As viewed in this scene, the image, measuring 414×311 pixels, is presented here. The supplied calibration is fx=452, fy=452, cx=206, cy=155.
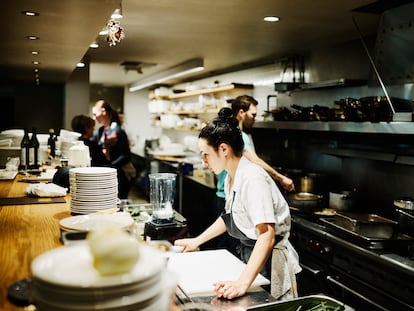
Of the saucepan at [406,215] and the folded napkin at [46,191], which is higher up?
the folded napkin at [46,191]

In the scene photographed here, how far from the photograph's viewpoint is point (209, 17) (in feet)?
11.9

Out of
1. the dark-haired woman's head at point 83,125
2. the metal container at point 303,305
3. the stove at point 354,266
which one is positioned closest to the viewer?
the metal container at point 303,305

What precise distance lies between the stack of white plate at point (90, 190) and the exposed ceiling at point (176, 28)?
0.78 metres

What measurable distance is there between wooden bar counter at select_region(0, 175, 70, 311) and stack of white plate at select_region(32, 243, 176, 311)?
0.17 m

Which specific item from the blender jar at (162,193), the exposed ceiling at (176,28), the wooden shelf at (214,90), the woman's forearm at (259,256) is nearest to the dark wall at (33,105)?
the exposed ceiling at (176,28)

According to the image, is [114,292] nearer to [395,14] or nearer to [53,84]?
[395,14]

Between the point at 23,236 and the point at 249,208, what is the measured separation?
97 centimetres

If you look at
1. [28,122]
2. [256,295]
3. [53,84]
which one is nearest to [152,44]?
[53,84]

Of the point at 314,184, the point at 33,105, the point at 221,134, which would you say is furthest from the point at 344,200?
the point at 33,105

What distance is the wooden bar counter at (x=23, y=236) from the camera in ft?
4.55

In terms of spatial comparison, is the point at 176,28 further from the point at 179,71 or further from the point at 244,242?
the point at 179,71

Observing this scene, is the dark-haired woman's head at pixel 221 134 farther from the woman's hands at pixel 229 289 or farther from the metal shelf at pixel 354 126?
the metal shelf at pixel 354 126

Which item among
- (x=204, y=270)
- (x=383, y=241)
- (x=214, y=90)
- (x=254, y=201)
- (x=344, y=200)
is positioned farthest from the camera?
(x=214, y=90)

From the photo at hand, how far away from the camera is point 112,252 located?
2.77 feet
